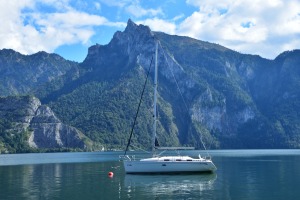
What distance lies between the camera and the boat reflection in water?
2067 inches

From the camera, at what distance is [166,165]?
75188 mm

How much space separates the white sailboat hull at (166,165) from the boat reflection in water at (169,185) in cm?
96

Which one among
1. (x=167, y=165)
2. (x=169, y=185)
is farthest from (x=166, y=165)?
(x=169, y=185)

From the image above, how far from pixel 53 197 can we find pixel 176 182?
21.6 m

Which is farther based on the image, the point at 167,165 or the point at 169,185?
the point at 167,165

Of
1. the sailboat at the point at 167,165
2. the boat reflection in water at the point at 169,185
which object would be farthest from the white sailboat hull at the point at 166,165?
the boat reflection in water at the point at 169,185

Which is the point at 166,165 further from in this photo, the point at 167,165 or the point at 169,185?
the point at 169,185

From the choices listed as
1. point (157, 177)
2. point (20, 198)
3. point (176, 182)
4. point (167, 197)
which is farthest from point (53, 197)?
point (157, 177)

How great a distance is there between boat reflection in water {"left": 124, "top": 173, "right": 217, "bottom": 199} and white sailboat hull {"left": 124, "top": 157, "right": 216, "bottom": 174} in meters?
0.96

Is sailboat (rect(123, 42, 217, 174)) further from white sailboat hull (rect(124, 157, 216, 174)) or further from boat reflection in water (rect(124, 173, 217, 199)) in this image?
boat reflection in water (rect(124, 173, 217, 199))

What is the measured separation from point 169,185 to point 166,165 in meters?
14.2

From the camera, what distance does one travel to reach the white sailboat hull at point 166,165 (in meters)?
75.2

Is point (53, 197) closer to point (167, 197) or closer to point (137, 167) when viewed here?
point (167, 197)

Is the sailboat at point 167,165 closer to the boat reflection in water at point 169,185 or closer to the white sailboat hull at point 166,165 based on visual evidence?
the white sailboat hull at point 166,165
